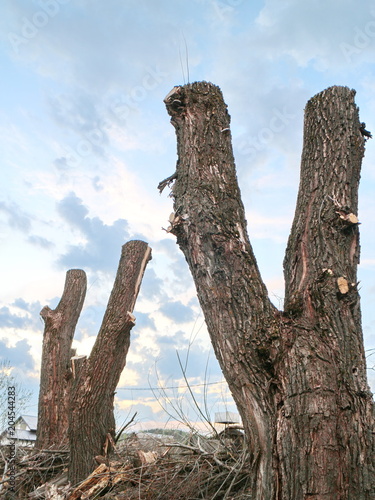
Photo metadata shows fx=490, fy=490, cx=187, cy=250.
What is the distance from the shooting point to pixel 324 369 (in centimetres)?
299

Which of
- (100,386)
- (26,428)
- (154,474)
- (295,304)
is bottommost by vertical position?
(154,474)

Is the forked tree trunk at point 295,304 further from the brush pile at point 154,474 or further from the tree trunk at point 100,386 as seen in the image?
the tree trunk at point 100,386

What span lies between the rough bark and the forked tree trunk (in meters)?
4.10

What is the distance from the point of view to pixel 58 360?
7.23m

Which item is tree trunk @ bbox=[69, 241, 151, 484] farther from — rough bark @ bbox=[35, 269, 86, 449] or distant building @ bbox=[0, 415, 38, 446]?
distant building @ bbox=[0, 415, 38, 446]

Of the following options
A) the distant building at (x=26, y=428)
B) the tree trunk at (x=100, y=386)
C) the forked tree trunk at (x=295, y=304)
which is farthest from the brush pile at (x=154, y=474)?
the distant building at (x=26, y=428)

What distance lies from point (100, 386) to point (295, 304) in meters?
3.03

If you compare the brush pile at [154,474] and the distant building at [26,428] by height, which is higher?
the distant building at [26,428]

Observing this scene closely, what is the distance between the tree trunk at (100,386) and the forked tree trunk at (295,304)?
2.38 meters

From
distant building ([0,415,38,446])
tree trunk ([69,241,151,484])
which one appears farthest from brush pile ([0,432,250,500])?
distant building ([0,415,38,446])

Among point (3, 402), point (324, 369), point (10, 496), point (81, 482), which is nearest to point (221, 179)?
point (324, 369)

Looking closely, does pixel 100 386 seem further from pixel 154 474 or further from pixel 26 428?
pixel 26 428

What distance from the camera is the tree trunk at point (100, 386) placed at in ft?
17.6

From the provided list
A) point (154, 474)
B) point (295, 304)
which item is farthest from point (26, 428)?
point (295, 304)
